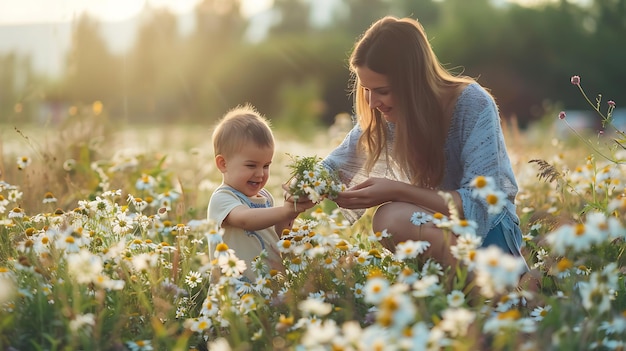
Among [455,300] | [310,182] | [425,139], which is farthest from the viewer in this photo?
[425,139]

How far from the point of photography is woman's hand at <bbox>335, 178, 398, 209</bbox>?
3223 millimetres

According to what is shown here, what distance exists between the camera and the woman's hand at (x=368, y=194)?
3.22 meters

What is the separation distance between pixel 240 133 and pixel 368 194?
64cm

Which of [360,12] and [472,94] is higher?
[360,12]

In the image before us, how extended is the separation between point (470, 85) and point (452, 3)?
24.2 metres

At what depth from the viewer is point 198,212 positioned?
458cm

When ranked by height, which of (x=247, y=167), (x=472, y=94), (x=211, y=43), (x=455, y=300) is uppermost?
(x=211, y=43)

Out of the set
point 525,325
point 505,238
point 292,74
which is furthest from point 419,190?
point 292,74

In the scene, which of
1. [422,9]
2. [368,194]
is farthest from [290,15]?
[368,194]

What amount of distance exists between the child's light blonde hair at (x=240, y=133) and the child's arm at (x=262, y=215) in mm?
293

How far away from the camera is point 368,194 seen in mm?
3230

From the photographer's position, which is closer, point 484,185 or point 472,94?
point 484,185

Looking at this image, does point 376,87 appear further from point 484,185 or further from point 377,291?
point 377,291

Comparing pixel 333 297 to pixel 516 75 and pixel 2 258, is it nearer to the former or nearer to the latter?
pixel 2 258
